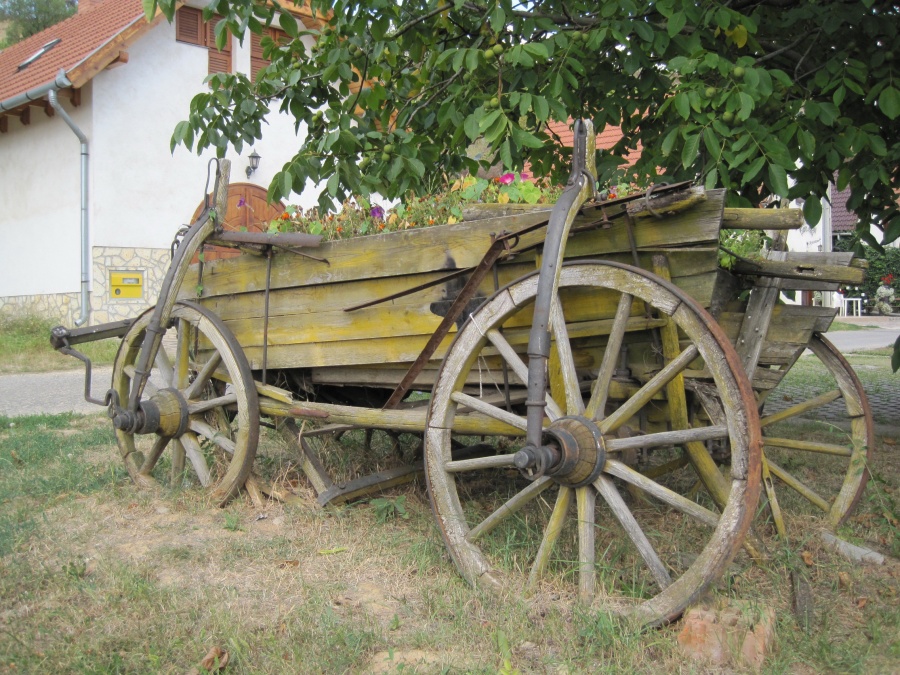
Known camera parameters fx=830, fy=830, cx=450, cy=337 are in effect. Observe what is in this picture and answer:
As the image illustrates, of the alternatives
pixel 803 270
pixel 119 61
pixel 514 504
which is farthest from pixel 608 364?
pixel 119 61

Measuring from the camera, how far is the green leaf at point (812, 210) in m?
3.53

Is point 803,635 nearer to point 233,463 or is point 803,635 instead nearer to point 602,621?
point 602,621

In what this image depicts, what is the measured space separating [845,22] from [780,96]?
592 millimetres

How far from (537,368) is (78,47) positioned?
12450mm

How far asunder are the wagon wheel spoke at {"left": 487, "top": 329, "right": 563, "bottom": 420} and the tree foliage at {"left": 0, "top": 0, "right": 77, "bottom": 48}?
25279 mm

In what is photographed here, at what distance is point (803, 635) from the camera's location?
7.30 ft

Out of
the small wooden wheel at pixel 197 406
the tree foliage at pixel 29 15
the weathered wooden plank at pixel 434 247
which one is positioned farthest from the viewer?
the tree foliage at pixel 29 15

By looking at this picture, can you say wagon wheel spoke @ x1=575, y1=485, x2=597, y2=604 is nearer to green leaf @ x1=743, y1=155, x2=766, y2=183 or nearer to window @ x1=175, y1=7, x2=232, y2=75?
green leaf @ x1=743, y1=155, x2=766, y2=183

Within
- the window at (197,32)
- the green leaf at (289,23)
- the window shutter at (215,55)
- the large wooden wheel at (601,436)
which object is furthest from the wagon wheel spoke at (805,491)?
the window shutter at (215,55)

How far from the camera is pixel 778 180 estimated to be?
126 inches

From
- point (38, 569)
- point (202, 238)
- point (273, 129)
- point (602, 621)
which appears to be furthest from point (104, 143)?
point (602, 621)

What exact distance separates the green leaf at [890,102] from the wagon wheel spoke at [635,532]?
2084 millimetres

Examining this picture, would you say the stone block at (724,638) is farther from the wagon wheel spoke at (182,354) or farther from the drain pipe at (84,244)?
the drain pipe at (84,244)

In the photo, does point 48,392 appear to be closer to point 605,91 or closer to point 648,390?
point 605,91
